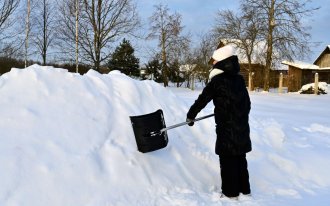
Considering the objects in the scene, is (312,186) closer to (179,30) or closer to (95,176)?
(95,176)

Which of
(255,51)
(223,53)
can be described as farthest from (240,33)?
(223,53)

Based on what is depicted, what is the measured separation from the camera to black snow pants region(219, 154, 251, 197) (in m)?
4.10

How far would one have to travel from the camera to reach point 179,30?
35.7 meters

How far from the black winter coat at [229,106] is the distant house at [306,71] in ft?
84.8

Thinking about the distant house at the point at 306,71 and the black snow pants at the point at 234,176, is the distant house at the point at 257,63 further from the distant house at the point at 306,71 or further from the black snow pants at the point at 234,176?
the black snow pants at the point at 234,176

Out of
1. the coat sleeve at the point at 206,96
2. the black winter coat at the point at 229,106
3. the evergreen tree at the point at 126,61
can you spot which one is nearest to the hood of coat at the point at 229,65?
the black winter coat at the point at 229,106

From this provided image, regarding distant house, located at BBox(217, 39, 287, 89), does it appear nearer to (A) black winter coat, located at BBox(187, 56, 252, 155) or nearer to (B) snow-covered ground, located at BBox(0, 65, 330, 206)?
(B) snow-covered ground, located at BBox(0, 65, 330, 206)

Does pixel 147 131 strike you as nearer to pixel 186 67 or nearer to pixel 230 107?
pixel 230 107

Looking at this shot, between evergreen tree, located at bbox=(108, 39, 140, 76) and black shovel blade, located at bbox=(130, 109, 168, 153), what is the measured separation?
2002 centimetres

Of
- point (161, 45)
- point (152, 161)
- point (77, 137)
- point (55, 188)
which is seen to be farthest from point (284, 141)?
point (161, 45)

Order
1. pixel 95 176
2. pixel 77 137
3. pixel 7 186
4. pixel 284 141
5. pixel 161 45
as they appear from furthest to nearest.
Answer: pixel 161 45
pixel 284 141
pixel 77 137
pixel 95 176
pixel 7 186

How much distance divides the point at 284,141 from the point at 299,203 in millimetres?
2433

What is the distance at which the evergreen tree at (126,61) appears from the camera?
26.0 m

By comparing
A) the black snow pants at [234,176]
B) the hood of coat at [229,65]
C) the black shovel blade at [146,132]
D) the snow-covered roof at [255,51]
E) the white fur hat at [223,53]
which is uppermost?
the snow-covered roof at [255,51]
